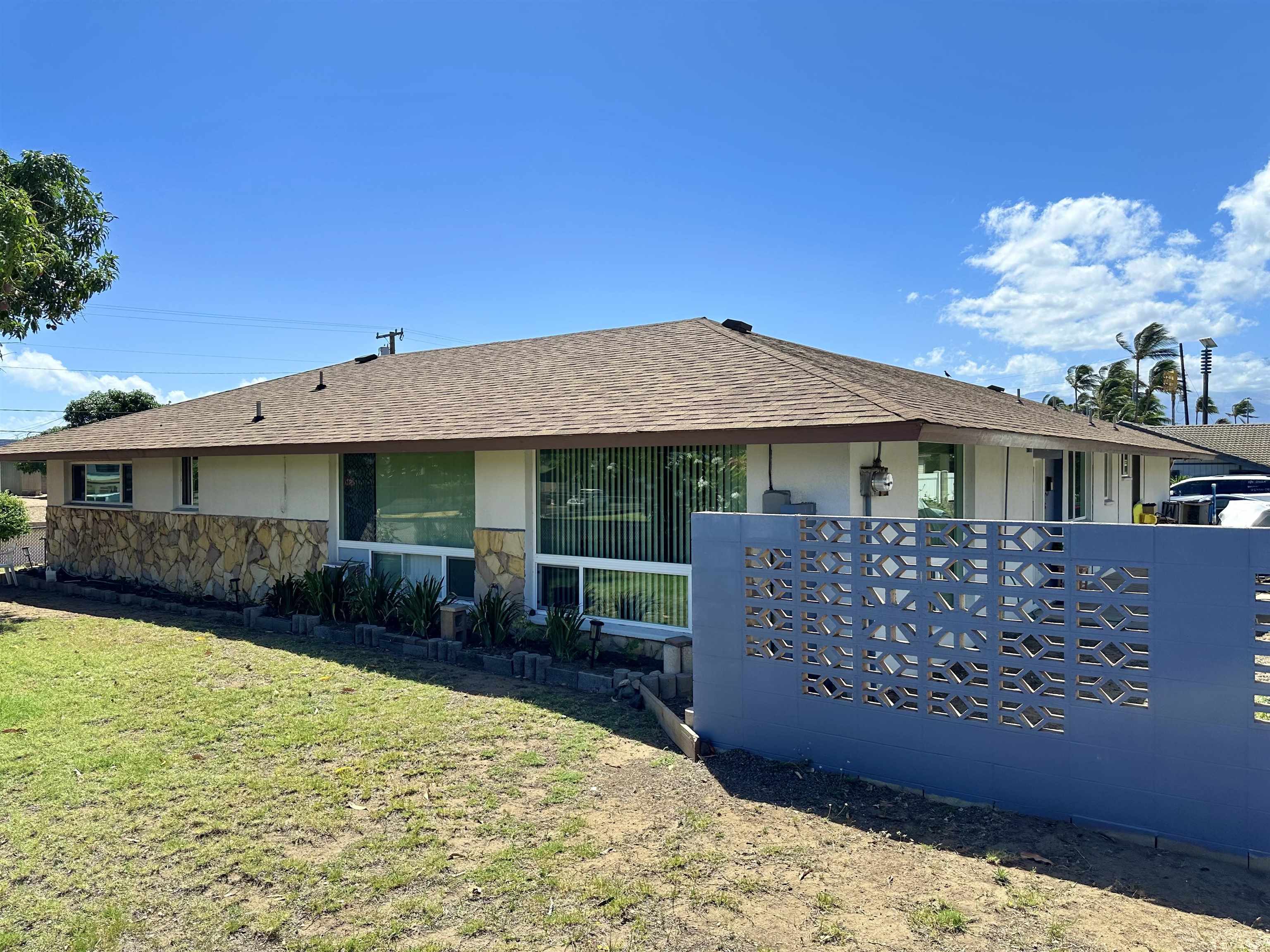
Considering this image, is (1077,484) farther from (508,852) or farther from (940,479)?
(508,852)

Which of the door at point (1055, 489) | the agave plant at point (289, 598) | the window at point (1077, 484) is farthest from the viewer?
the window at point (1077, 484)

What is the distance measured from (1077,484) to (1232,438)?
32.7 meters

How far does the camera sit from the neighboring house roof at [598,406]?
691 cm

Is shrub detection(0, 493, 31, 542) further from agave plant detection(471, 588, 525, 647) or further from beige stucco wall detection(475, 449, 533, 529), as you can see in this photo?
agave plant detection(471, 588, 525, 647)

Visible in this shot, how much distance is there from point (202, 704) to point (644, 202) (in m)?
12.0

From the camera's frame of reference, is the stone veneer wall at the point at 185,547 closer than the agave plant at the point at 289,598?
No

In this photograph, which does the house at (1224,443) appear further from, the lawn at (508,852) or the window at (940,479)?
the lawn at (508,852)

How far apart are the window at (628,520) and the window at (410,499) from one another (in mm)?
1360

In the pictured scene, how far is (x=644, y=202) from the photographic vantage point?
14.8 m

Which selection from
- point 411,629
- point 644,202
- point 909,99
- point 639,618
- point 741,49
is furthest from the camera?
point 644,202

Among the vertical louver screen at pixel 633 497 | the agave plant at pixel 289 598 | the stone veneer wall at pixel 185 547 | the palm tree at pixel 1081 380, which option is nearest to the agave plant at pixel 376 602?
the agave plant at pixel 289 598

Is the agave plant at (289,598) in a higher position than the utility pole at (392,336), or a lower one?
lower

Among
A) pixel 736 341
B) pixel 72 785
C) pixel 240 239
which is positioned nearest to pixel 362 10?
pixel 736 341

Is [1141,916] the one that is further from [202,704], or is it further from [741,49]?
[741,49]
